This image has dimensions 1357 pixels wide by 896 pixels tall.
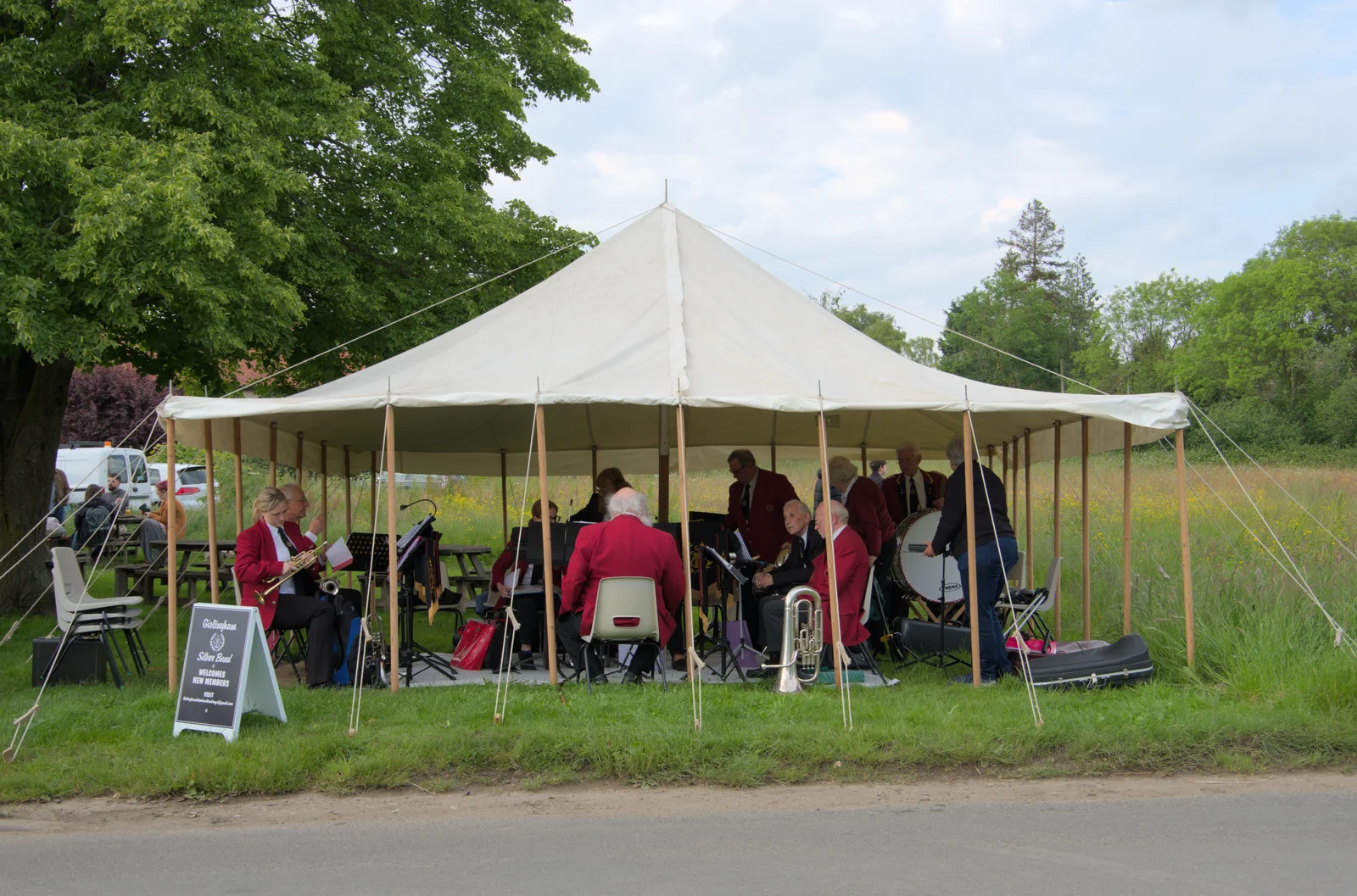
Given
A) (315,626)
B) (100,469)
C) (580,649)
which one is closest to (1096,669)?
(580,649)

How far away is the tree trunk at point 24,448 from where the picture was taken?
11.2m

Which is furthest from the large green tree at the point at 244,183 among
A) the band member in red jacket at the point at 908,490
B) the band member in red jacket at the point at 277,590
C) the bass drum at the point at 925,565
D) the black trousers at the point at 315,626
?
the bass drum at the point at 925,565

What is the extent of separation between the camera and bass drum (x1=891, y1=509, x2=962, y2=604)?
9.29m

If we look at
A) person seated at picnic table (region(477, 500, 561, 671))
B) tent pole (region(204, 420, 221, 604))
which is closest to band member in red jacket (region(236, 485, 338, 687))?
tent pole (region(204, 420, 221, 604))

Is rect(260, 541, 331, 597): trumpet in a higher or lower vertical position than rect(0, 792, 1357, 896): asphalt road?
higher

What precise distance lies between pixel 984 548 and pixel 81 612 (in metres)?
6.44

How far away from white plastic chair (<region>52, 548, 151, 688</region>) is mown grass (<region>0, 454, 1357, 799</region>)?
0.34 metres

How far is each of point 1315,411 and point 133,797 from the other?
45.7m

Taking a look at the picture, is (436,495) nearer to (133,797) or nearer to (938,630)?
(938,630)

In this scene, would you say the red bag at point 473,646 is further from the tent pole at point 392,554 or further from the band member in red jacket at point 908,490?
the band member in red jacket at point 908,490

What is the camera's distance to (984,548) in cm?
802

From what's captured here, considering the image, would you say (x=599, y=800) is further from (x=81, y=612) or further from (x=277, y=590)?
(x=81, y=612)

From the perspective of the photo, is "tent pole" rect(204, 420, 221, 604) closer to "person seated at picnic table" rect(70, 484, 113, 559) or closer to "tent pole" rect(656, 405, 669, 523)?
"tent pole" rect(656, 405, 669, 523)

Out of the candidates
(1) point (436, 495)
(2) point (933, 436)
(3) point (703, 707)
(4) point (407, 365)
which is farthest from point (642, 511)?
(1) point (436, 495)
